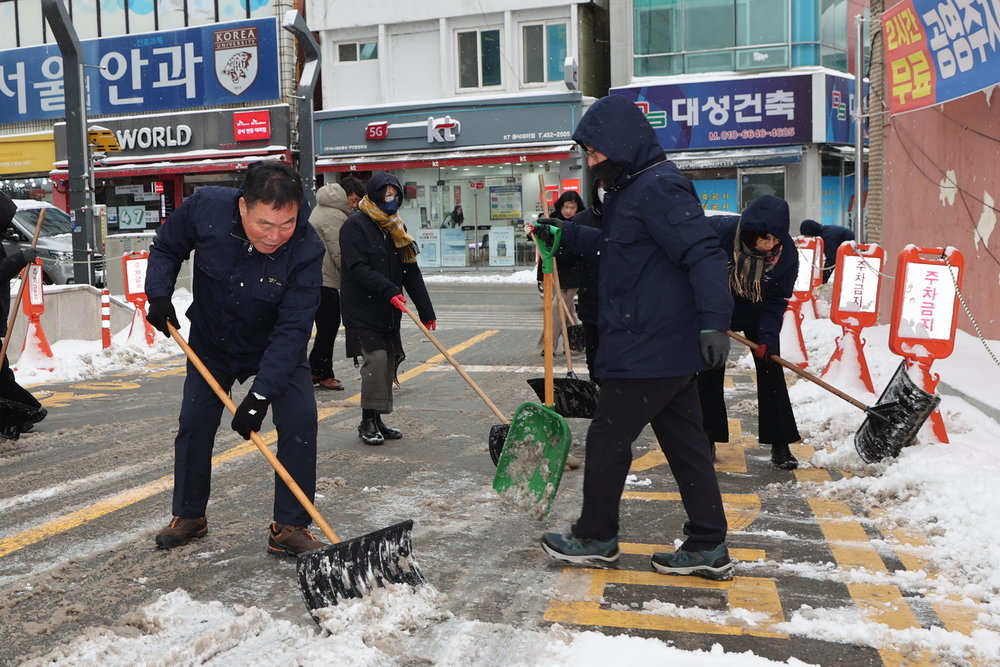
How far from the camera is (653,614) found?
3643mm

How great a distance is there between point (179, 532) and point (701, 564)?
223cm

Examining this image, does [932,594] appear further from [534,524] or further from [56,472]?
[56,472]

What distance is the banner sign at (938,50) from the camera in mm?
8266

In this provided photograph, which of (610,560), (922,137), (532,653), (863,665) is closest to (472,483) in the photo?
(610,560)

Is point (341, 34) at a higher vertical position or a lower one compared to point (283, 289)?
higher

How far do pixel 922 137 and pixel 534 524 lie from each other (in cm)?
834

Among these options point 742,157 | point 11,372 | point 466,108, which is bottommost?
point 11,372

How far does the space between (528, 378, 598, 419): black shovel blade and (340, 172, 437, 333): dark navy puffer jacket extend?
1136 mm

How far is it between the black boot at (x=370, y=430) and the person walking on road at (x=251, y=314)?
2.16 m

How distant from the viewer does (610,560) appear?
13.6 ft

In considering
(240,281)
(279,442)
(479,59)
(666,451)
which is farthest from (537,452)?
(479,59)

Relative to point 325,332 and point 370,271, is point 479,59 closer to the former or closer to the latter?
point 325,332

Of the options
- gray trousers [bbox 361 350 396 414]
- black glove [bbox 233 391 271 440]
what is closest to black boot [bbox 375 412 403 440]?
gray trousers [bbox 361 350 396 414]

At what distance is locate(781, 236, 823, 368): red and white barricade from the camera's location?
1029cm
